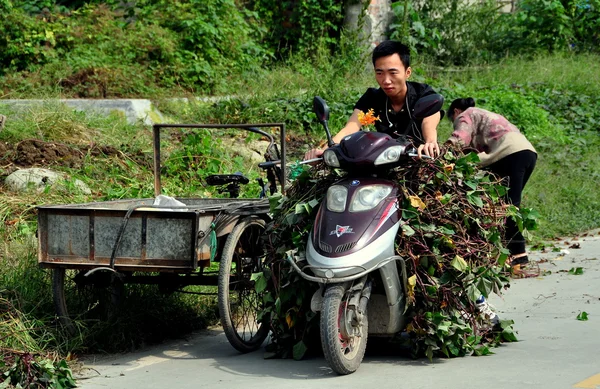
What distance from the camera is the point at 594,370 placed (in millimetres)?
5391

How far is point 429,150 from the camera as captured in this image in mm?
5938

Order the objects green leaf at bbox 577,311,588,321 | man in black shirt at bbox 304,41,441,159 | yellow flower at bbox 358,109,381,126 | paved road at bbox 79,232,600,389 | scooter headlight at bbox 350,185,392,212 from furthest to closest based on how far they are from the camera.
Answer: green leaf at bbox 577,311,588,321 < man in black shirt at bbox 304,41,441,159 < yellow flower at bbox 358,109,381,126 < scooter headlight at bbox 350,185,392,212 < paved road at bbox 79,232,600,389

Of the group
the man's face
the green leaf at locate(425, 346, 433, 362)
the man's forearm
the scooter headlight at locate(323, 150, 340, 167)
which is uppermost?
the man's face

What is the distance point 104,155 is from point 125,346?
4138 mm

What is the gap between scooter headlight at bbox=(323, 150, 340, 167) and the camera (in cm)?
589

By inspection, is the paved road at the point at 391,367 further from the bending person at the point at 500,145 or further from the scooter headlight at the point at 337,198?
the bending person at the point at 500,145

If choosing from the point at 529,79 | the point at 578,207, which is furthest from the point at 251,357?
the point at 529,79

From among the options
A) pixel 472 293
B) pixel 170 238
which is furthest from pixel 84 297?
pixel 472 293

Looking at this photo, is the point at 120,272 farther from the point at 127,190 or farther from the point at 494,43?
the point at 494,43

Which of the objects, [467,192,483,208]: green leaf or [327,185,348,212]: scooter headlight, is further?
[467,192,483,208]: green leaf

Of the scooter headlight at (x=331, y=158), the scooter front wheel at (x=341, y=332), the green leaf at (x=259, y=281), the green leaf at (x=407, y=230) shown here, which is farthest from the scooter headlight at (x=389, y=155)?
the green leaf at (x=259, y=281)

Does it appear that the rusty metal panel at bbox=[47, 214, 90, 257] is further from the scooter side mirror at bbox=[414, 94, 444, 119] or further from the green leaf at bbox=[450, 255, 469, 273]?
the green leaf at bbox=[450, 255, 469, 273]

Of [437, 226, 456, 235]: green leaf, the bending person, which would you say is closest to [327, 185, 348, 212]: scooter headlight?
[437, 226, 456, 235]: green leaf

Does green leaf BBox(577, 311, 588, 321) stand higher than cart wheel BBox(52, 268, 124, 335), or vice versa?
cart wheel BBox(52, 268, 124, 335)
